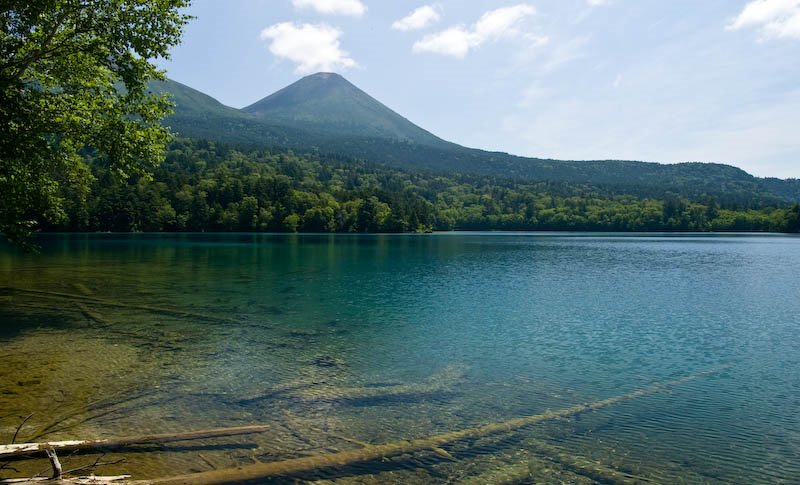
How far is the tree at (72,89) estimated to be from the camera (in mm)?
17500

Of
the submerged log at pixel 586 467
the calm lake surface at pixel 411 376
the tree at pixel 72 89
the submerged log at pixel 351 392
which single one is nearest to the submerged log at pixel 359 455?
the calm lake surface at pixel 411 376

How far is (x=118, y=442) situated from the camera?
11328 mm

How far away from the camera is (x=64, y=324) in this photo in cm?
2548

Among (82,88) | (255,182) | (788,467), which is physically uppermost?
(255,182)

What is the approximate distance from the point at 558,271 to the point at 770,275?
23472 millimetres

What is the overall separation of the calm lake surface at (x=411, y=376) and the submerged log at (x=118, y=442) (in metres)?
0.30

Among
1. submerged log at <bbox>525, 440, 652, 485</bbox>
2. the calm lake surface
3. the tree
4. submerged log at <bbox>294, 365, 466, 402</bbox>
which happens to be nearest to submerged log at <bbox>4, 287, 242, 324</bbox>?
the calm lake surface

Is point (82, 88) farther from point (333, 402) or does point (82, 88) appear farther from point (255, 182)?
point (255, 182)

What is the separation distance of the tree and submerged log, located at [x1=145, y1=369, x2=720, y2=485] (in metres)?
15.0

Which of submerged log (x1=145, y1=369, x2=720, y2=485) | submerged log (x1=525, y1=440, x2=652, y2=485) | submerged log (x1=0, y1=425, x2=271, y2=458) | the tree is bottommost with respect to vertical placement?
submerged log (x1=525, y1=440, x2=652, y2=485)

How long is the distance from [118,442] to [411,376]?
32.4 feet

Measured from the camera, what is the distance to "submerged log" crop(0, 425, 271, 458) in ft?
31.9

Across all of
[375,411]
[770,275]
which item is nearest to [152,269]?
[375,411]

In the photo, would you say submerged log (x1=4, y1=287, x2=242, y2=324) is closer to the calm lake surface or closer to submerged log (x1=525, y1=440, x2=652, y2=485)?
the calm lake surface
